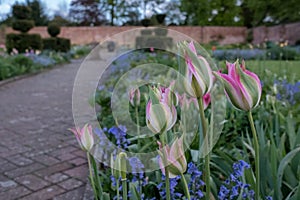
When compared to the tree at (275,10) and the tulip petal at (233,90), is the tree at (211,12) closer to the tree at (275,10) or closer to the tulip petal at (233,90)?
the tree at (275,10)

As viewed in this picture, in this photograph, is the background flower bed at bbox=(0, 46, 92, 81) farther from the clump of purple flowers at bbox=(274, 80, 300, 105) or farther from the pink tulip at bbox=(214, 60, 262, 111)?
the pink tulip at bbox=(214, 60, 262, 111)

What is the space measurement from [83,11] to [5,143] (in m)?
29.4

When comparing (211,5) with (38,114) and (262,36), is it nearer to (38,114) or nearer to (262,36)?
(262,36)

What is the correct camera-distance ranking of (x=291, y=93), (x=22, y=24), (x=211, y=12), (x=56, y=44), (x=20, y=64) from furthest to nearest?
(x=211, y=12), (x=56, y=44), (x=22, y=24), (x=20, y=64), (x=291, y=93)

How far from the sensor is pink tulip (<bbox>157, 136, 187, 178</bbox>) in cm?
60

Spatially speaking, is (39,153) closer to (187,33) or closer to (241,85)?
(241,85)

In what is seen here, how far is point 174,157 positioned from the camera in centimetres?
61

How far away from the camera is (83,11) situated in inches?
1195

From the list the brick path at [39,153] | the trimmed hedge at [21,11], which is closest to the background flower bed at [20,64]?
the trimmed hedge at [21,11]

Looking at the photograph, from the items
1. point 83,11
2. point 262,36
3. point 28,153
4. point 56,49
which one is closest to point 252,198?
point 28,153

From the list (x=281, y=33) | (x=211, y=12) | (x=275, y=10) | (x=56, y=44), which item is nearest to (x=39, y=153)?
(x=56, y=44)

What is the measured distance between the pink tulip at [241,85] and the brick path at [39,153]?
138 cm

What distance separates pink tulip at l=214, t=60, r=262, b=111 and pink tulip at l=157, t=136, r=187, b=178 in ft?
0.42

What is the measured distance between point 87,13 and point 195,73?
3097 cm
